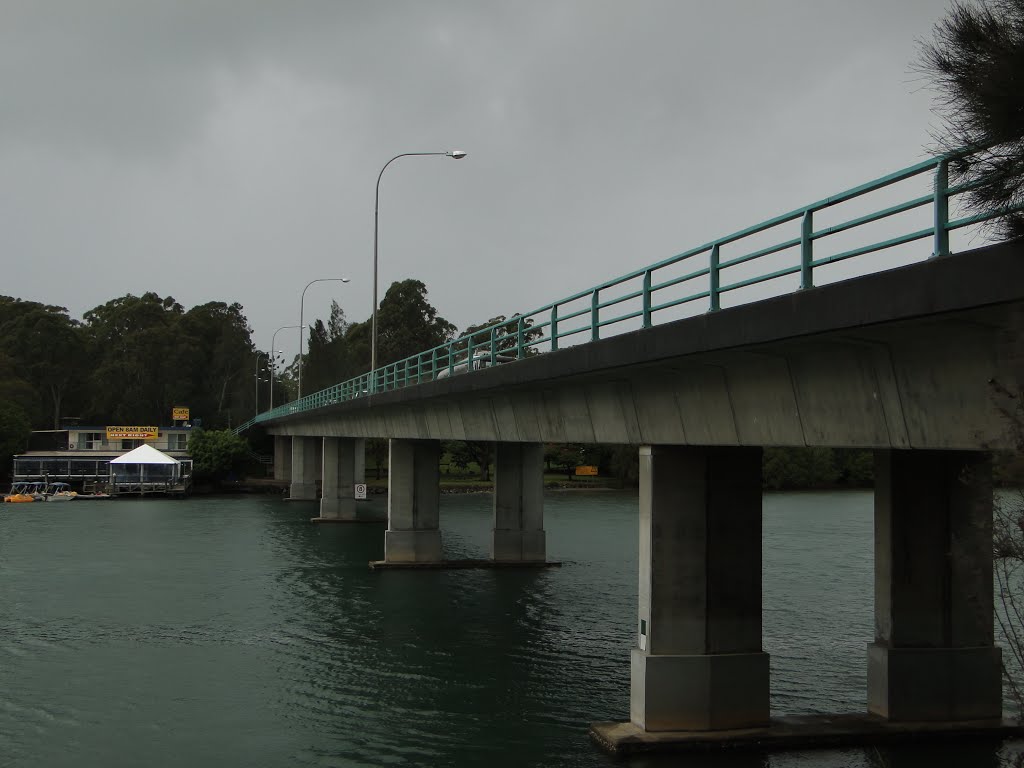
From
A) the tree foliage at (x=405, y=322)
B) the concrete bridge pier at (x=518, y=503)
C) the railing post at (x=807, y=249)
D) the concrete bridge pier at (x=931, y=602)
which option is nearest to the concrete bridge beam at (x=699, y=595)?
the concrete bridge pier at (x=931, y=602)

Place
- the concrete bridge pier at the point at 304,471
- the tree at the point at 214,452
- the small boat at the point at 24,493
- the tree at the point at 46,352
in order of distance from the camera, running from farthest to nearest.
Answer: the tree at the point at 46,352
the tree at the point at 214,452
the concrete bridge pier at the point at 304,471
the small boat at the point at 24,493

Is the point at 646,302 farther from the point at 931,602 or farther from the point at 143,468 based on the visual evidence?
the point at 143,468

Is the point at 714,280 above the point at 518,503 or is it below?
above

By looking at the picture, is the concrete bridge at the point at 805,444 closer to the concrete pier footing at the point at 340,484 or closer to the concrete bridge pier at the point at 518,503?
the concrete bridge pier at the point at 518,503

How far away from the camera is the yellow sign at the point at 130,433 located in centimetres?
10338

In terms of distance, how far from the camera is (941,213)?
10.0 m

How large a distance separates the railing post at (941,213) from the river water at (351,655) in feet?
31.8

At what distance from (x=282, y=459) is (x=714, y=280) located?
95856 millimetres

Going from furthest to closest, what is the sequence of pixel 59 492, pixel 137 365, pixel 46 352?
1. pixel 137 365
2. pixel 46 352
3. pixel 59 492

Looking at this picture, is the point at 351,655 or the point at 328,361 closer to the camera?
the point at 351,655

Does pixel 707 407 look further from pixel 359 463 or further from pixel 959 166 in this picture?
pixel 359 463

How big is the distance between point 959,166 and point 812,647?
19.3m

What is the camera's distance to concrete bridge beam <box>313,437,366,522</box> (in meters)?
65.9

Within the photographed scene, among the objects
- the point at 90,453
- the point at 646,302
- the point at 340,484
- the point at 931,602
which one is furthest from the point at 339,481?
the point at 931,602
